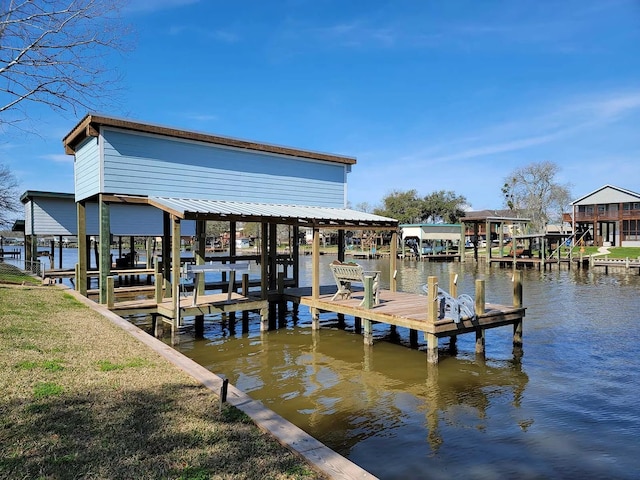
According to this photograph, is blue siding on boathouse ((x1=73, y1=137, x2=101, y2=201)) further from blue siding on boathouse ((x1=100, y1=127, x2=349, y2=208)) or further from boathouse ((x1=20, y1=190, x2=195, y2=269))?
boathouse ((x1=20, y1=190, x2=195, y2=269))

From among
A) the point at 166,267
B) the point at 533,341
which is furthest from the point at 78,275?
the point at 533,341

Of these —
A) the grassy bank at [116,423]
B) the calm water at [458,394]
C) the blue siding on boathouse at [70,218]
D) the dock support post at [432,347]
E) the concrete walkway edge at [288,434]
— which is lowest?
the calm water at [458,394]

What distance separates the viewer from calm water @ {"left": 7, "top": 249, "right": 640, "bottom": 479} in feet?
19.5

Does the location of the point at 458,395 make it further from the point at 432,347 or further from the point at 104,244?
the point at 104,244

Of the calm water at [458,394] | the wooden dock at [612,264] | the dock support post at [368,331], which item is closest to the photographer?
the calm water at [458,394]

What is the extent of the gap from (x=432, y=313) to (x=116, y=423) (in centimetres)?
671


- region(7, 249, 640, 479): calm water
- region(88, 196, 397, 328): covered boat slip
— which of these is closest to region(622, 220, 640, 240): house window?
region(7, 249, 640, 479): calm water

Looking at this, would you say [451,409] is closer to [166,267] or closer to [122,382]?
[122,382]

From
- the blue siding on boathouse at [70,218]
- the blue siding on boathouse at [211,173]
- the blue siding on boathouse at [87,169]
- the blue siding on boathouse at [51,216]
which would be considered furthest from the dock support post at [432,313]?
the blue siding on boathouse at [51,216]

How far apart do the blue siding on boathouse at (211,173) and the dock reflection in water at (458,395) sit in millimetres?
4456

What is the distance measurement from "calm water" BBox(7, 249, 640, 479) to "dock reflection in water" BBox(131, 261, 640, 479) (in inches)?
0.9

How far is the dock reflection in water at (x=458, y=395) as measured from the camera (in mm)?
5941

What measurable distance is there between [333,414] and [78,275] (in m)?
12.0

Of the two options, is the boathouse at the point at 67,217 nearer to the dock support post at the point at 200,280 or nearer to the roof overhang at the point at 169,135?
the roof overhang at the point at 169,135
